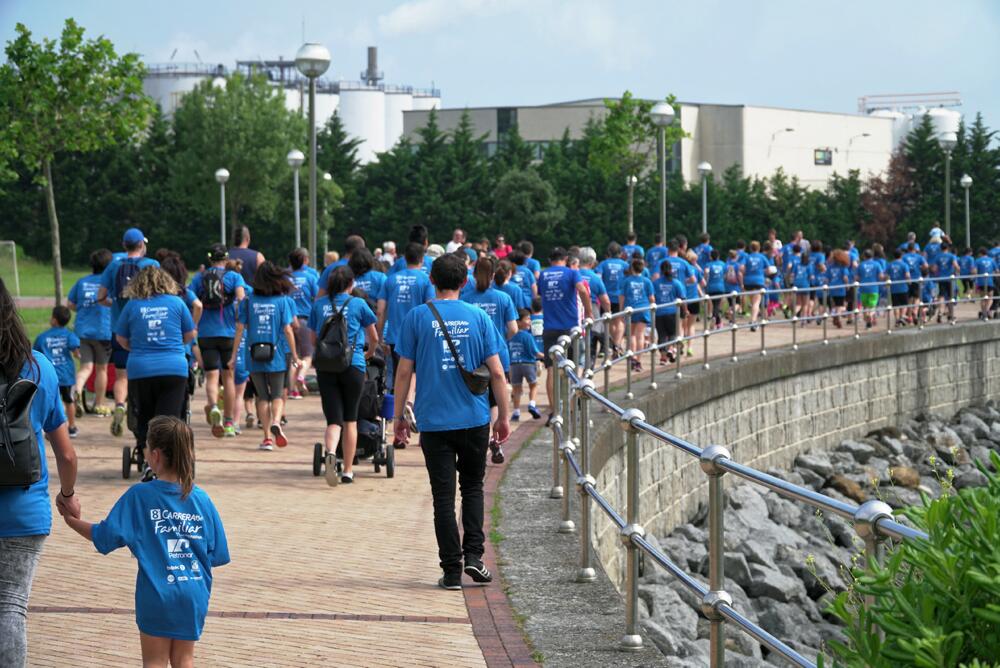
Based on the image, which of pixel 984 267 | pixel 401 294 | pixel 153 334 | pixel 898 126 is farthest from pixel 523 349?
pixel 898 126

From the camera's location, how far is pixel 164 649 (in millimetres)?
5145

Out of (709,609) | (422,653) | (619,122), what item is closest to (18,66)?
(422,653)

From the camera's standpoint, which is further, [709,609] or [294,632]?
[294,632]

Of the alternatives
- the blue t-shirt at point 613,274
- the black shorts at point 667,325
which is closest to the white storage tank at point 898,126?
the blue t-shirt at point 613,274

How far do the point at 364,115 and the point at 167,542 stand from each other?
92.5m

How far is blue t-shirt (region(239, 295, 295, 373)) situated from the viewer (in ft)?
41.2

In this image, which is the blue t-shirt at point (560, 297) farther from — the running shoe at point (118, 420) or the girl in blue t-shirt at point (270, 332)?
the running shoe at point (118, 420)

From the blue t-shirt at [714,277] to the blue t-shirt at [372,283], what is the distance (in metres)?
13.7

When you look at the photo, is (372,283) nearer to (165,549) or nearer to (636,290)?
(636,290)

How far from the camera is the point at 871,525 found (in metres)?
3.36

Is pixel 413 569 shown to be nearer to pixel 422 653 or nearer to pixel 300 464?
pixel 422 653

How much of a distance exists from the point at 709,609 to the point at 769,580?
849 centimetres

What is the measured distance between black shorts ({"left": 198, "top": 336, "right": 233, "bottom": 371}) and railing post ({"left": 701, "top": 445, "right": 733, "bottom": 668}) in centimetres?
941

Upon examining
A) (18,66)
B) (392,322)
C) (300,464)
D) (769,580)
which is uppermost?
(18,66)
